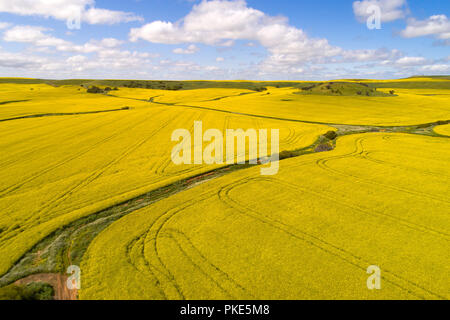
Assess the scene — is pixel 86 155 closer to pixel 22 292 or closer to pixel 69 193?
pixel 69 193

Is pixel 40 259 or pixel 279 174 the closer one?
pixel 40 259

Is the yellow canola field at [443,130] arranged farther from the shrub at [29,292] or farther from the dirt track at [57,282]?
the shrub at [29,292]

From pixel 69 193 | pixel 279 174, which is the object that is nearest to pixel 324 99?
pixel 279 174

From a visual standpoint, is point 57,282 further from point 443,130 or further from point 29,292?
point 443,130

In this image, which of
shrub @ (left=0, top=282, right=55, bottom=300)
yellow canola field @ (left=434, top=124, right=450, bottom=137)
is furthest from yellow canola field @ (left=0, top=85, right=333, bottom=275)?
yellow canola field @ (left=434, top=124, right=450, bottom=137)

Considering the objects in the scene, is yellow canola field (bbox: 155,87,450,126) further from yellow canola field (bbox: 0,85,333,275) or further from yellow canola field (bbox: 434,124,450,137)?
yellow canola field (bbox: 0,85,333,275)

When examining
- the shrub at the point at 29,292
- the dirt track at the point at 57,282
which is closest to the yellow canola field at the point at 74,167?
the dirt track at the point at 57,282
